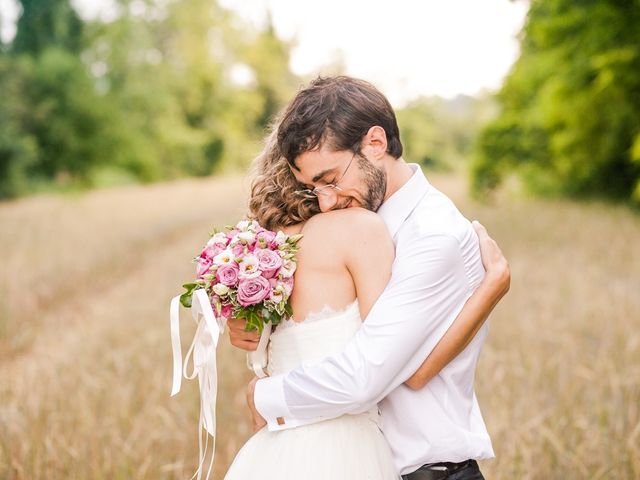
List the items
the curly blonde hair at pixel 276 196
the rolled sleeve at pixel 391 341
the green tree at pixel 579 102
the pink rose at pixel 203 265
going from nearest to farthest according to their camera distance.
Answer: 1. the rolled sleeve at pixel 391 341
2. the pink rose at pixel 203 265
3. the curly blonde hair at pixel 276 196
4. the green tree at pixel 579 102

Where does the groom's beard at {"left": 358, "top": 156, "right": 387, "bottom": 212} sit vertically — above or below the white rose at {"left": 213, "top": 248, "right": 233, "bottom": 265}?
above

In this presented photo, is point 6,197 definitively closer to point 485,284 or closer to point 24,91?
point 24,91

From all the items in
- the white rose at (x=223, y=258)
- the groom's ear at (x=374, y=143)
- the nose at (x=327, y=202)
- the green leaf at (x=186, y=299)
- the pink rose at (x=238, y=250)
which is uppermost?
the groom's ear at (x=374, y=143)

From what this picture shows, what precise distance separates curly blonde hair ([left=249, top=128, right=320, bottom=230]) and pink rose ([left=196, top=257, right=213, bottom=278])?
0.33 m

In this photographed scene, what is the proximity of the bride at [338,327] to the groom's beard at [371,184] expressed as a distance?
0.42ft

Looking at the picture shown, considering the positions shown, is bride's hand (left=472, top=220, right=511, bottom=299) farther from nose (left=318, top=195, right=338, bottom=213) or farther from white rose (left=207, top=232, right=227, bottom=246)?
white rose (left=207, top=232, right=227, bottom=246)

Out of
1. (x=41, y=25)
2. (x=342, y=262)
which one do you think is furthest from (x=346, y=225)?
(x=41, y=25)

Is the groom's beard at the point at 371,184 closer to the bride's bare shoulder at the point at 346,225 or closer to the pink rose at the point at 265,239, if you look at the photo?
the bride's bare shoulder at the point at 346,225

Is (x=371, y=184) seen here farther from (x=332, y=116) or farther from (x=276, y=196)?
(x=276, y=196)

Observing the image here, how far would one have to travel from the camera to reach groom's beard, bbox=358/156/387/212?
229cm

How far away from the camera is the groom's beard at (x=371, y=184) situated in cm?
229

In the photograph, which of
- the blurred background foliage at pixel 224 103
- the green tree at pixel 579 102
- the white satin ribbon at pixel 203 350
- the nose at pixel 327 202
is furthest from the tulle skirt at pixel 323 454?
the green tree at pixel 579 102

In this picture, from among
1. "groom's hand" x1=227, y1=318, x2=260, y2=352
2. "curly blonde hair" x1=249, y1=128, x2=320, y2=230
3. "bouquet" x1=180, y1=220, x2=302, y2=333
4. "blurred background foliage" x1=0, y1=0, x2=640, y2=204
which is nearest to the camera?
"bouquet" x1=180, y1=220, x2=302, y2=333

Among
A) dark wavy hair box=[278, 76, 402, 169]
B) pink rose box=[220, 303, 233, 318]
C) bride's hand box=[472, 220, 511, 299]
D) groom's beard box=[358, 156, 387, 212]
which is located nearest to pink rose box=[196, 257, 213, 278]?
pink rose box=[220, 303, 233, 318]
